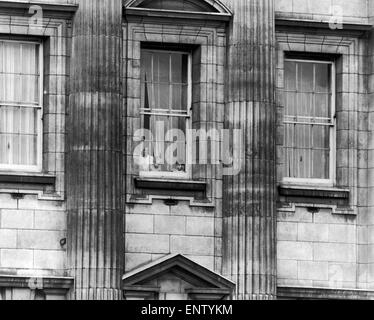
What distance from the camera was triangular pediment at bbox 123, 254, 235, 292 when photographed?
4956 centimetres

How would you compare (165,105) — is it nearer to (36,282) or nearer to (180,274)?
(180,274)

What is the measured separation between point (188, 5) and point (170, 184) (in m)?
3.85

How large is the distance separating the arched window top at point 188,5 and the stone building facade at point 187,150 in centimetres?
4

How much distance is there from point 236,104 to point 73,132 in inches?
143

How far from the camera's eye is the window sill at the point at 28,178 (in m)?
49.3

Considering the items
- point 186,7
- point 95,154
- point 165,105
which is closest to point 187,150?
point 165,105

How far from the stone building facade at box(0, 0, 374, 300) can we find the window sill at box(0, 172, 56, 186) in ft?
0.12

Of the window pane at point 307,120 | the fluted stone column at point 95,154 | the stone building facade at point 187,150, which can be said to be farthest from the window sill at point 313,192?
the fluted stone column at point 95,154

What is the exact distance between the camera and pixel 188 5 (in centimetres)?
5109

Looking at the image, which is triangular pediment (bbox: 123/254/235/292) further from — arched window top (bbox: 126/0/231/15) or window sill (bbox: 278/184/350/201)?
arched window top (bbox: 126/0/231/15)

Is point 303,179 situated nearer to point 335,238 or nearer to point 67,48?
point 335,238
